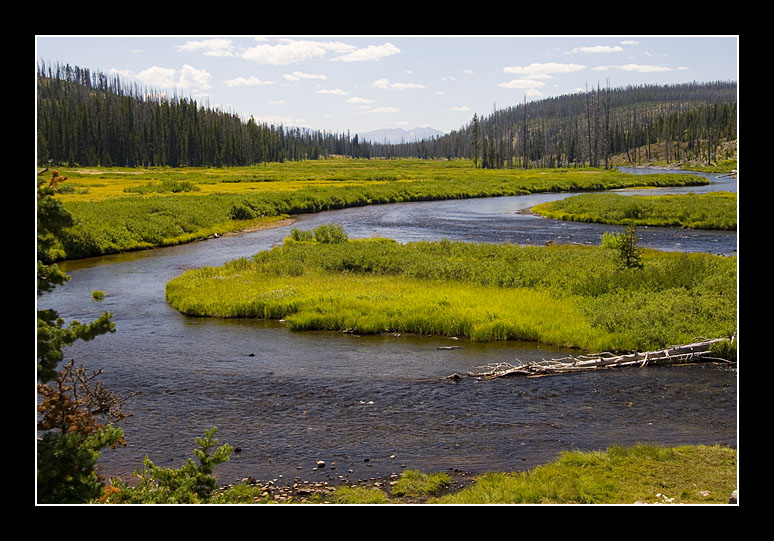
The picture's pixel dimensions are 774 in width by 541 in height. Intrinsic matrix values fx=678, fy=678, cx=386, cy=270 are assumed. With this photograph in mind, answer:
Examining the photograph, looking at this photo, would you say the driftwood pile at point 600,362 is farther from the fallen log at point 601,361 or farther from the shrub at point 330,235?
the shrub at point 330,235

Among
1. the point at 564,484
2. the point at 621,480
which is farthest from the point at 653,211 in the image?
the point at 564,484

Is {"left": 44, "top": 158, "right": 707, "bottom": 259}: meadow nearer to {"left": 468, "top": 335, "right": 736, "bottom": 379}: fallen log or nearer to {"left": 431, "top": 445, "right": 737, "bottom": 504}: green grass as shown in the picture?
{"left": 431, "top": 445, "right": 737, "bottom": 504}: green grass

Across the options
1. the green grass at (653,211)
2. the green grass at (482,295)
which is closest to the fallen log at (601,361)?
the green grass at (482,295)

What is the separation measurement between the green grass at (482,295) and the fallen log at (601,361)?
1.08 metres

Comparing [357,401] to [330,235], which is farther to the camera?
[330,235]

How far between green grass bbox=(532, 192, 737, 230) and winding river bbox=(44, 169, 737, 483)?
38971 millimetres

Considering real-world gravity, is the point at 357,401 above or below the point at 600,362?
below

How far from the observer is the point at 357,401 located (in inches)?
677

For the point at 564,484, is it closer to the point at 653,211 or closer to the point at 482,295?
the point at 482,295

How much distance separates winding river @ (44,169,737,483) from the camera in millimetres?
13922

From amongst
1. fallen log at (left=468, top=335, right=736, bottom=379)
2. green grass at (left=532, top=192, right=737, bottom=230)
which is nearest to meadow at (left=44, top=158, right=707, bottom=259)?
fallen log at (left=468, top=335, right=736, bottom=379)

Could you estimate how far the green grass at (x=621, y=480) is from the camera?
11.2 meters

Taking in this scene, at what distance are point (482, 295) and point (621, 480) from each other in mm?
16620
